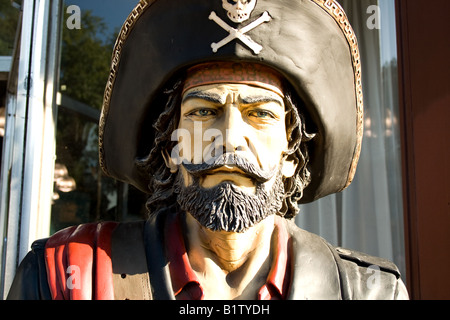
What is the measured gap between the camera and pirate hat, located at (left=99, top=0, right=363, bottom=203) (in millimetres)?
1512

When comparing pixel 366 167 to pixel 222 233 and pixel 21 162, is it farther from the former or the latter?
pixel 21 162

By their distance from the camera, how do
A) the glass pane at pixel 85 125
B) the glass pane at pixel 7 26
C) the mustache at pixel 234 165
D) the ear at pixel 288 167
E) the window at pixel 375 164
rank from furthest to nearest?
1. the glass pane at pixel 7 26
2. the glass pane at pixel 85 125
3. the window at pixel 375 164
4. the ear at pixel 288 167
5. the mustache at pixel 234 165

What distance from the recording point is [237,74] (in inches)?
61.4

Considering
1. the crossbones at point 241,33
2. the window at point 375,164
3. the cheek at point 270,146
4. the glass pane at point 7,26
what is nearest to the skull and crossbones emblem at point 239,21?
the crossbones at point 241,33

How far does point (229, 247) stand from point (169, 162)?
0.35 metres

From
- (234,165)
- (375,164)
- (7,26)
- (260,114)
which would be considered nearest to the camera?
(234,165)

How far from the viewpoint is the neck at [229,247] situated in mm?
1600

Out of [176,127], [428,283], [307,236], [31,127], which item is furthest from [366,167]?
[31,127]

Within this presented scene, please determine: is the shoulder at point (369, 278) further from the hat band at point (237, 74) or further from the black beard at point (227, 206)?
the hat band at point (237, 74)

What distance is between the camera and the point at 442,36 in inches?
89.6

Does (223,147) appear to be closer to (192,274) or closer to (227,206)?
(227,206)

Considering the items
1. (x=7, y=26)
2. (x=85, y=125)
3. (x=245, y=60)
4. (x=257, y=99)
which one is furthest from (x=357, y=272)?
(x=7, y=26)

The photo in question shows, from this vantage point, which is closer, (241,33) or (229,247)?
(241,33)

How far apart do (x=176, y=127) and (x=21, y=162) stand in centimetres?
97
